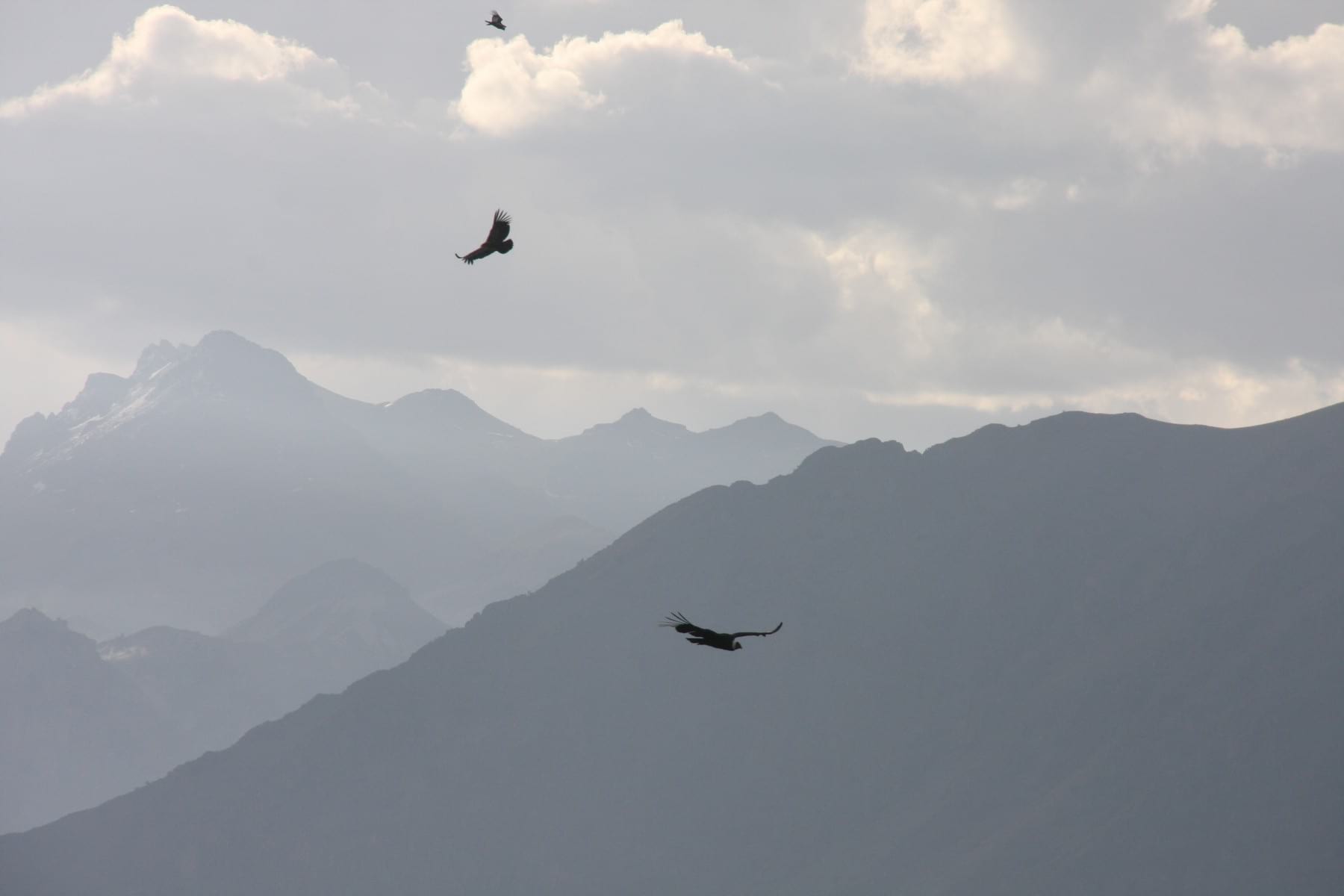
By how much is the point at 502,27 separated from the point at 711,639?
3369cm

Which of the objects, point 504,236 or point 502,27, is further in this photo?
point 502,27

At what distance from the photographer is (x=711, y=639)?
61.3 m

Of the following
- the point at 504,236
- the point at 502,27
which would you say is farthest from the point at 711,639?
the point at 502,27

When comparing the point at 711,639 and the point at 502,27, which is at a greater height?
the point at 502,27

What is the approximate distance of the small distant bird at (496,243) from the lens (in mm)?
69500

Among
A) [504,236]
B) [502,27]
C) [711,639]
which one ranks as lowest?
[711,639]

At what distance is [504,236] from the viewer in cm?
7056

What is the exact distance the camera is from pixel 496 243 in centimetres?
7012

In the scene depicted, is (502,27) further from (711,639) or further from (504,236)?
(711,639)

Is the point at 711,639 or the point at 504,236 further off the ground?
the point at 504,236

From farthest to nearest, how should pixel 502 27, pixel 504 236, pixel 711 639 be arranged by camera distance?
pixel 502 27, pixel 504 236, pixel 711 639

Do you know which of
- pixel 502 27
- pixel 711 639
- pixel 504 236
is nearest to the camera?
pixel 711 639

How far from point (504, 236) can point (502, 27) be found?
14.6m

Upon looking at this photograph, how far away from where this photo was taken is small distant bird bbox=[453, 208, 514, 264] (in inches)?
2736
